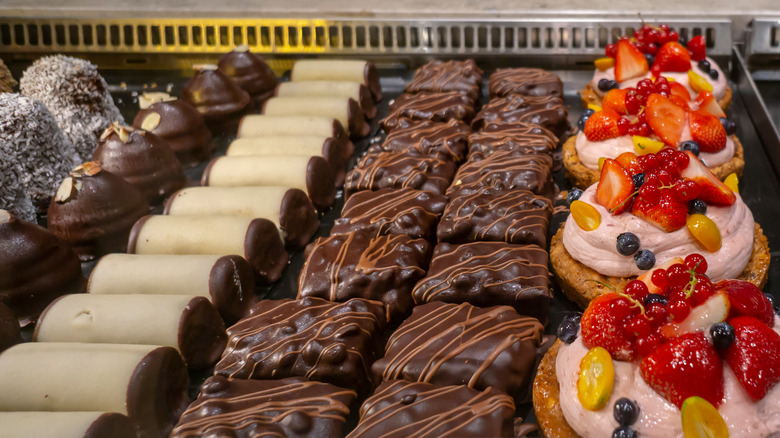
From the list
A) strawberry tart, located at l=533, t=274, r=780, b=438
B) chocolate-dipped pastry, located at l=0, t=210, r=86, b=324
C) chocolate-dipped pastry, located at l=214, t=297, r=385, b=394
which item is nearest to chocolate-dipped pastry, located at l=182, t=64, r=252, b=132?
Result: chocolate-dipped pastry, located at l=0, t=210, r=86, b=324

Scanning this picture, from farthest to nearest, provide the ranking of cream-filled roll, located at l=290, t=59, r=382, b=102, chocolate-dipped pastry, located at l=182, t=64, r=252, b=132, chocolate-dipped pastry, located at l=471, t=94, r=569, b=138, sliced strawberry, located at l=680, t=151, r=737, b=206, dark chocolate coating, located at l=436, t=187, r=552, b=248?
cream-filled roll, located at l=290, t=59, r=382, b=102
chocolate-dipped pastry, located at l=182, t=64, r=252, b=132
chocolate-dipped pastry, located at l=471, t=94, r=569, b=138
dark chocolate coating, located at l=436, t=187, r=552, b=248
sliced strawberry, located at l=680, t=151, r=737, b=206

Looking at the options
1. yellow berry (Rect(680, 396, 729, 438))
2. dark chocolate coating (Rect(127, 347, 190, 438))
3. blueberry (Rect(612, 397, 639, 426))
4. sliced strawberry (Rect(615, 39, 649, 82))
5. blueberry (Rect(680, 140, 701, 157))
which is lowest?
dark chocolate coating (Rect(127, 347, 190, 438))

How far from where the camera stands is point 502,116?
4219 mm

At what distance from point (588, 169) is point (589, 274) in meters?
0.86

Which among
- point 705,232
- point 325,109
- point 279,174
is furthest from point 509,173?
point 325,109

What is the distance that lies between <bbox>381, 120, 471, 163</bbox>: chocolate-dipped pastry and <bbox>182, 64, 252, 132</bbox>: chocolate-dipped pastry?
1089mm

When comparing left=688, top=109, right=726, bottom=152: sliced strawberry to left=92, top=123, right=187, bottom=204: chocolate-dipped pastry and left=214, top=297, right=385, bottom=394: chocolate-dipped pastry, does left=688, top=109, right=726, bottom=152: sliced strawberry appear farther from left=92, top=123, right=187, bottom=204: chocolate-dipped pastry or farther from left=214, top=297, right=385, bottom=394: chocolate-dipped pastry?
left=92, top=123, right=187, bottom=204: chocolate-dipped pastry

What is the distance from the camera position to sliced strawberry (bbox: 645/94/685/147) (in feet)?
11.6

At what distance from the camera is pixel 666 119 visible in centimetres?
356

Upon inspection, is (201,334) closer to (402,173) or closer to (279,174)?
(279,174)

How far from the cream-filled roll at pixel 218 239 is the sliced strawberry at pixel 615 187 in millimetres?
1532

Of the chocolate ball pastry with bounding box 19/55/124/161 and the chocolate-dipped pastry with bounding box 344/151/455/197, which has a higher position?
the chocolate ball pastry with bounding box 19/55/124/161

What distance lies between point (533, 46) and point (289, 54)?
165cm

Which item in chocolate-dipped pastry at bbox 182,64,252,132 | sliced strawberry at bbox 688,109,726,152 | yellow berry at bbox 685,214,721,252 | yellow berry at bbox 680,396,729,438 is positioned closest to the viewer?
yellow berry at bbox 680,396,729,438
